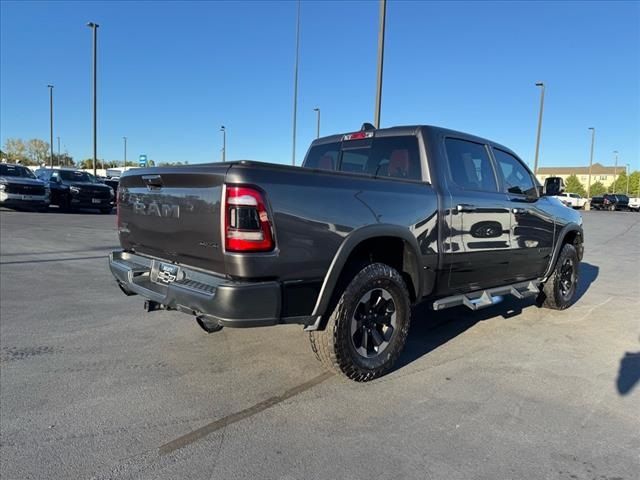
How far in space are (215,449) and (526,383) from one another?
8.08 ft

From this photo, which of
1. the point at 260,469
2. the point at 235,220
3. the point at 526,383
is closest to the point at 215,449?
the point at 260,469

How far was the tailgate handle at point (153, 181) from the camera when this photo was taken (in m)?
3.66

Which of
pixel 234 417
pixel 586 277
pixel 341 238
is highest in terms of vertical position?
pixel 341 238

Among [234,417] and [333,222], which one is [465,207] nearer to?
[333,222]

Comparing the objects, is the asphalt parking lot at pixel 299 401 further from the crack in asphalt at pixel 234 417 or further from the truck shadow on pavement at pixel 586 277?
the truck shadow on pavement at pixel 586 277

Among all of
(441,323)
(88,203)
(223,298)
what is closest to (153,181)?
(223,298)

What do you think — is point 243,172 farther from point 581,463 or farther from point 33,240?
point 33,240

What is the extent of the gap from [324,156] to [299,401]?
2807mm

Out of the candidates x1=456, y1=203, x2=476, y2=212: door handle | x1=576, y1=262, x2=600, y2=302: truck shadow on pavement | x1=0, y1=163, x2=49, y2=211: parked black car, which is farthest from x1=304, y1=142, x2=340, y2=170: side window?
x1=0, y1=163, x2=49, y2=211: parked black car

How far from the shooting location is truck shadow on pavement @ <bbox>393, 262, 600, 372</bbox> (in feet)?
14.9

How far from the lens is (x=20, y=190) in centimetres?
1858

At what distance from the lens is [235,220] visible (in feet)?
9.74

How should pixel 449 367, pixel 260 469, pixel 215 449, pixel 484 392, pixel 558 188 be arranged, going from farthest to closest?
pixel 558 188 < pixel 449 367 < pixel 484 392 < pixel 215 449 < pixel 260 469

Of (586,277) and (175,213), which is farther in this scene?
(586,277)
